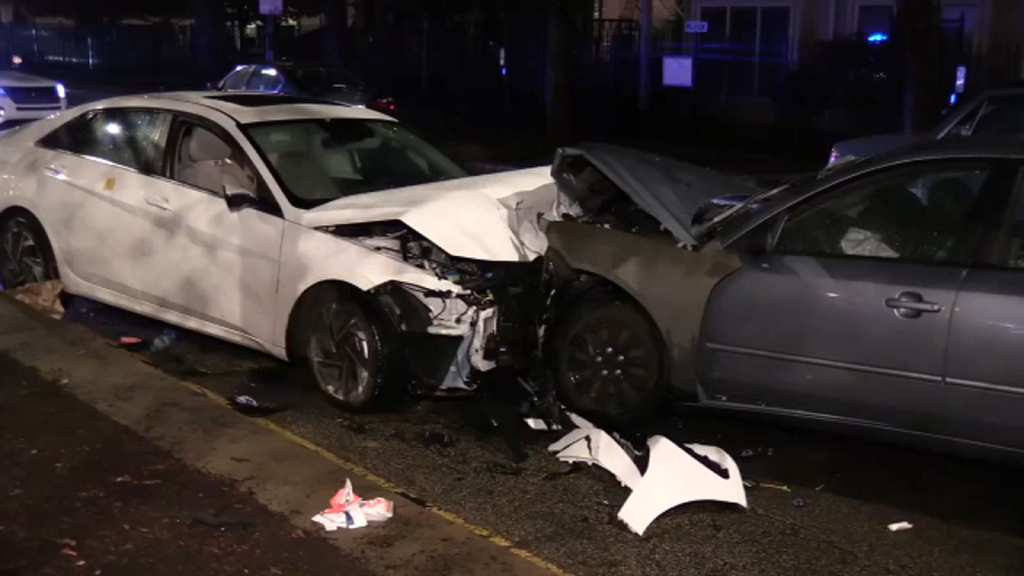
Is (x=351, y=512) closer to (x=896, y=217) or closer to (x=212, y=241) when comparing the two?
(x=212, y=241)

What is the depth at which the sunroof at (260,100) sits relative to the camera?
6789 mm

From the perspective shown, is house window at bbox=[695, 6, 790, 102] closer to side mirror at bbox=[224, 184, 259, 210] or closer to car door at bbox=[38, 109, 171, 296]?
car door at bbox=[38, 109, 171, 296]

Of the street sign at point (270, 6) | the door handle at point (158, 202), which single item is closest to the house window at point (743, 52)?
the street sign at point (270, 6)

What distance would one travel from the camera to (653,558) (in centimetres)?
412

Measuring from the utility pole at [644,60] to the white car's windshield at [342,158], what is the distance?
15.9 metres

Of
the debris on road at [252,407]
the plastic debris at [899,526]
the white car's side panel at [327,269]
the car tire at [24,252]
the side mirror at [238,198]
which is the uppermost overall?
the side mirror at [238,198]

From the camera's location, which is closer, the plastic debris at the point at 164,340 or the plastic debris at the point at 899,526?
the plastic debris at the point at 899,526

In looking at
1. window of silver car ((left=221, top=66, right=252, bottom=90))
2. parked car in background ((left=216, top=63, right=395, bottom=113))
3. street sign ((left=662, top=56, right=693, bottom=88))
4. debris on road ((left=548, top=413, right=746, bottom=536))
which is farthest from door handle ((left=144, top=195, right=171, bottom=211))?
street sign ((left=662, top=56, right=693, bottom=88))

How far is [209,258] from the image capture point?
616 cm

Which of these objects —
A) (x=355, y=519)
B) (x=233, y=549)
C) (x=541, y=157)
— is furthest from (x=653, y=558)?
(x=541, y=157)

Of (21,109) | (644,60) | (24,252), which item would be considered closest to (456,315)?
(24,252)

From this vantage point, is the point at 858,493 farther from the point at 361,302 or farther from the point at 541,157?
the point at 541,157

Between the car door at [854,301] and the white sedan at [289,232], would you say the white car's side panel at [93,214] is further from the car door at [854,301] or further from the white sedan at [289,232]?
the car door at [854,301]

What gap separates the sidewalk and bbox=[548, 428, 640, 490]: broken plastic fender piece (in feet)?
2.64
